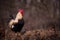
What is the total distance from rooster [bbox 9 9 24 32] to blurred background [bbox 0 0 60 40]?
0.48 feet

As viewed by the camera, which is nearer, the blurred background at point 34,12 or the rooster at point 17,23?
the rooster at point 17,23

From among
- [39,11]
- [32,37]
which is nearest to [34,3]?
[39,11]

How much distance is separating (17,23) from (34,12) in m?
0.37

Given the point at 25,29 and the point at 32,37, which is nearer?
the point at 32,37

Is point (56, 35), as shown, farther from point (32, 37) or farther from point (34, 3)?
point (34, 3)

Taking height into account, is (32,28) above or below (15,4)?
below

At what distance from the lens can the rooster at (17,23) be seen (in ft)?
7.31

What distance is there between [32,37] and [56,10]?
502 millimetres

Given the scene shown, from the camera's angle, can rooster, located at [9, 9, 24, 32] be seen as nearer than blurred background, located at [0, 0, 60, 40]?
Yes

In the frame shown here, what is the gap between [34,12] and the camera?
2.51m

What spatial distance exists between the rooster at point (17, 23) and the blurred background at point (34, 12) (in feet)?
0.48

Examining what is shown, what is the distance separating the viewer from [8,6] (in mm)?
2504

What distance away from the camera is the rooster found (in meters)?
2.23

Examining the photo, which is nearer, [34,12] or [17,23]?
[17,23]
